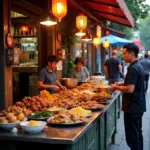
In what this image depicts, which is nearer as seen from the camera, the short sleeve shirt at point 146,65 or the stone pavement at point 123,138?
the stone pavement at point 123,138

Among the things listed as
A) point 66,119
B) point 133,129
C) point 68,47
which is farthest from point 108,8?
point 66,119

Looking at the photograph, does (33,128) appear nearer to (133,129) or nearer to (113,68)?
(133,129)

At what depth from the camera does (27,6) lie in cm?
735

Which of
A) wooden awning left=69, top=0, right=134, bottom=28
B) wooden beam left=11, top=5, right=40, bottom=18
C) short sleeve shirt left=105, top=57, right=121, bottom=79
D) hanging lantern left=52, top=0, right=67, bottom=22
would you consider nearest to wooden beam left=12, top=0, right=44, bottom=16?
wooden beam left=11, top=5, right=40, bottom=18

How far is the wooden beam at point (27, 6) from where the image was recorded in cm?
684

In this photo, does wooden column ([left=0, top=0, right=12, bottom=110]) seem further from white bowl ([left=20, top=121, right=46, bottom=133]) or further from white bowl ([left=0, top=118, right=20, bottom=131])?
white bowl ([left=20, top=121, right=46, bottom=133])

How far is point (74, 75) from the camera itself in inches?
349

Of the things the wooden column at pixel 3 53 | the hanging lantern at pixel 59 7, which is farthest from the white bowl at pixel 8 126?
the hanging lantern at pixel 59 7

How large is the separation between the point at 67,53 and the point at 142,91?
617cm

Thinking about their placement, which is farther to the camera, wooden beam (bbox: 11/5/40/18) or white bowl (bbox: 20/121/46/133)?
wooden beam (bbox: 11/5/40/18)

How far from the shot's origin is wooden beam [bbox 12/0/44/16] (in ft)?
22.5

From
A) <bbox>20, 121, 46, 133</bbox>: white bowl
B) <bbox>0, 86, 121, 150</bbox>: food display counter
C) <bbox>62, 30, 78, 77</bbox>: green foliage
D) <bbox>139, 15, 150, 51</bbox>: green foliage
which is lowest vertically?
<bbox>0, 86, 121, 150</bbox>: food display counter

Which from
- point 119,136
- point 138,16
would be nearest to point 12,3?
point 119,136

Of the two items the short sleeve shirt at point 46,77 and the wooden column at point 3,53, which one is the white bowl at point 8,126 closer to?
the wooden column at point 3,53
